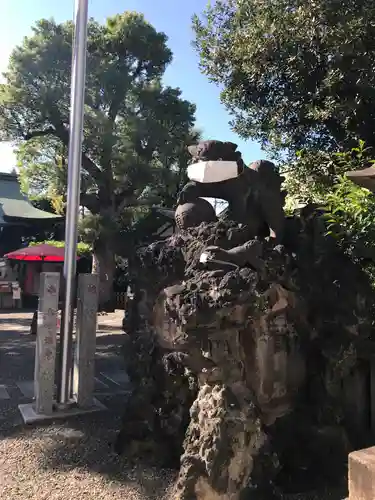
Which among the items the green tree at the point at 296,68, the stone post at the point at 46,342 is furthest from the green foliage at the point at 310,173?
the stone post at the point at 46,342

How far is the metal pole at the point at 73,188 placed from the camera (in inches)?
191

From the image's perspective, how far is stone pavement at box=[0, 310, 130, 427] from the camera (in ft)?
18.1

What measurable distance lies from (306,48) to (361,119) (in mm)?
1349

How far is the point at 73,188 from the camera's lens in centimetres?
495

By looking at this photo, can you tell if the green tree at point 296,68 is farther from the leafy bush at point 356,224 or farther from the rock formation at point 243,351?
the rock formation at point 243,351

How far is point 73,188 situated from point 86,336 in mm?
1625

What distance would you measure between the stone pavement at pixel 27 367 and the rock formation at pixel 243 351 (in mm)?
2003

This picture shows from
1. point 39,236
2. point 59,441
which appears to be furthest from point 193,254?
point 39,236

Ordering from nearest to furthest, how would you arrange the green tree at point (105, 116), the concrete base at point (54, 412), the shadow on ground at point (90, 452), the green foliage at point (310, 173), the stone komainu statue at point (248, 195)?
the shadow on ground at point (90, 452) → the stone komainu statue at point (248, 195) → the concrete base at point (54, 412) → the green foliage at point (310, 173) → the green tree at point (105, 116)

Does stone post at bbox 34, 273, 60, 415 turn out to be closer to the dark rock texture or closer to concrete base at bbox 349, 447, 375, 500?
the dark rock texture

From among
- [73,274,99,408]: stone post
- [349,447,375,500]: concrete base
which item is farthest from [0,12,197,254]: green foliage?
[349,447,375,500]: concrete base

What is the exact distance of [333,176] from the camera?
5848 millimetres

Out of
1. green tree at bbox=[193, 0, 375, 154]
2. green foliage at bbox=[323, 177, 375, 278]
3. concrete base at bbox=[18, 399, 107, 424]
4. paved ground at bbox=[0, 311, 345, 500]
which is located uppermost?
green tree at bbox=[193, 0, 375, 154]

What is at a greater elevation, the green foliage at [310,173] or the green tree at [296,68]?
the green tree at [296,68]
